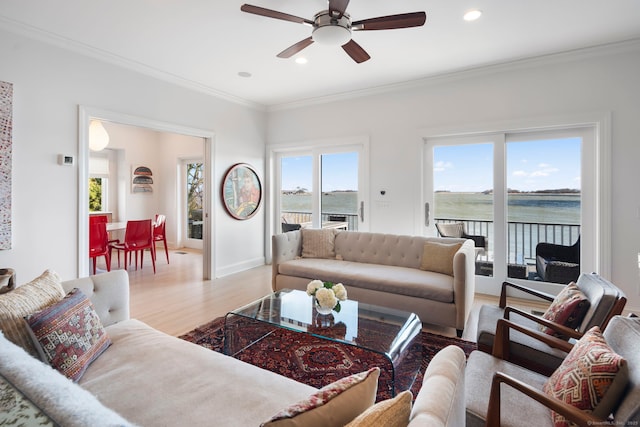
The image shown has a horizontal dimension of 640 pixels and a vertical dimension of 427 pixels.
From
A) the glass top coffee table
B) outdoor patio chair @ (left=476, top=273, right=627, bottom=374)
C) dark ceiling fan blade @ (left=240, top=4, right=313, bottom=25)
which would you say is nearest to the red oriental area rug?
the glass top coffee table

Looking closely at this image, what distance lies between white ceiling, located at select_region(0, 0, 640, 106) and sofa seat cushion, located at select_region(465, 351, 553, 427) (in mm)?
2692

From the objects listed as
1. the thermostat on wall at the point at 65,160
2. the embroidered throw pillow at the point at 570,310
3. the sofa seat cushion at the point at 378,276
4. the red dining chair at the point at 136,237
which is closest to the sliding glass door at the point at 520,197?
the sofa seat cushion at the point at 378,276

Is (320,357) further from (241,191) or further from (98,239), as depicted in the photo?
(98,239)

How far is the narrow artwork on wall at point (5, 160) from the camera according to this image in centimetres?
276

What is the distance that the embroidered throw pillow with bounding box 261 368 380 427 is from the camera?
0.76 meters

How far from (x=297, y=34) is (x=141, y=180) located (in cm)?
576

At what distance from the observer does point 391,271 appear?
345 centimetres

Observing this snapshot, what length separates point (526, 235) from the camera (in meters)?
3.95

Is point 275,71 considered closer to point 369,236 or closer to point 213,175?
point 213,175

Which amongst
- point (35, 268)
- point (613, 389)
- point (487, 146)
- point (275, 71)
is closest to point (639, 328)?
point (613, 389)

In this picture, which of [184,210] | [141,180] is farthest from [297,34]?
[141,180]

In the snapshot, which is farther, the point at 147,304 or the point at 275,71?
the point at 275,71

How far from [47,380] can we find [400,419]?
829 mm

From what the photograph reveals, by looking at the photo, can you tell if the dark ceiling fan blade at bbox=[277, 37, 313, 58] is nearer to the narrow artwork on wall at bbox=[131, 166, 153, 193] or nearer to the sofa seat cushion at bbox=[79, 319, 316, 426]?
the sofa seat cushion at bbox=[79, 319, 316, 426]
